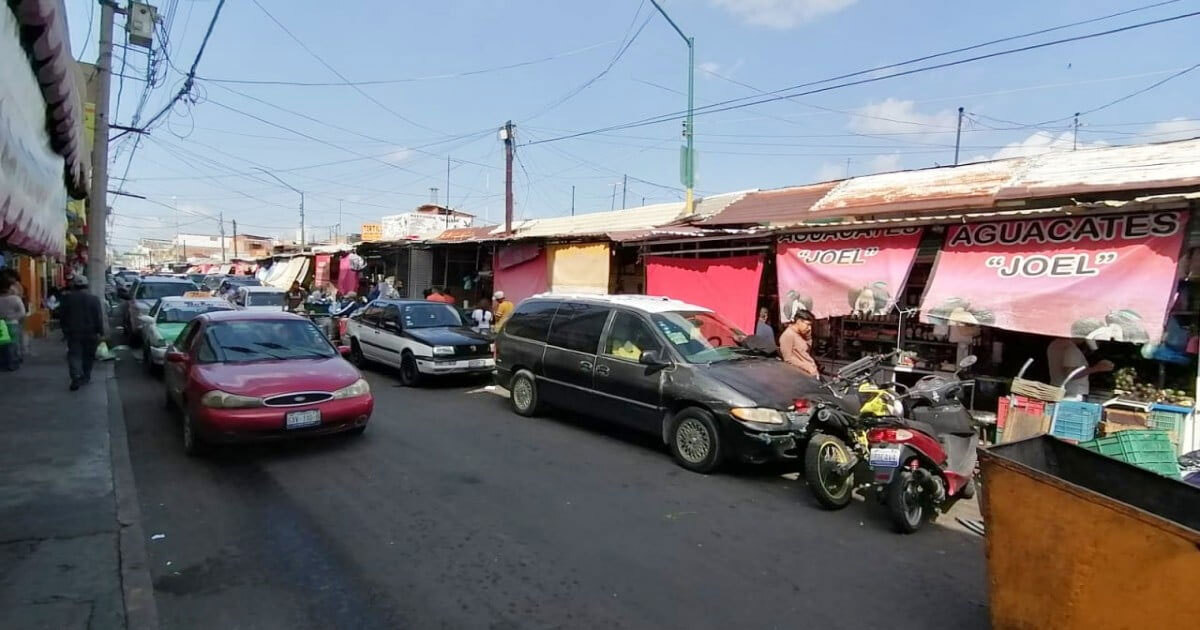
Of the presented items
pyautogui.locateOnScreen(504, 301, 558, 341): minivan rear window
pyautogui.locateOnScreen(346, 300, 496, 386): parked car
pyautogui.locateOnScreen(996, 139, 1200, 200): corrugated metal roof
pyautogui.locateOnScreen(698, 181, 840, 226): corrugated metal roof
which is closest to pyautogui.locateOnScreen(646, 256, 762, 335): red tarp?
pyautogui.locateOnScreen(698, 181, 840, 226): corrugated metal roof

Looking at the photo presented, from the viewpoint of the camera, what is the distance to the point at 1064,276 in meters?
6.91

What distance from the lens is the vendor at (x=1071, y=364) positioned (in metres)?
7.37

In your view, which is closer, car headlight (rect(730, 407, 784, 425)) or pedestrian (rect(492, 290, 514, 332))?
car headlight (rect(730, 407, 784, 425))

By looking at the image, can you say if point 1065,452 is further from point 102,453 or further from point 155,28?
point 155,28

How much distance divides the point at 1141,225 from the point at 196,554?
8.82m

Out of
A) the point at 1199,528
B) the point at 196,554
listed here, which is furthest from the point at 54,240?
the point at 1199,528

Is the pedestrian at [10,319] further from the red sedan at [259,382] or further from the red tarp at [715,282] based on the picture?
the red tarp at [715,282]

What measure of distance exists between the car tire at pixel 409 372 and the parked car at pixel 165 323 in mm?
3042

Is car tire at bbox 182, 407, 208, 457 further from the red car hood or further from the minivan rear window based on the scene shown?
the minivan rear window

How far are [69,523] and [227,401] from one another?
1761 millimetres

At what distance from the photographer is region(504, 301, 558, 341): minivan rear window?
910 centimetres

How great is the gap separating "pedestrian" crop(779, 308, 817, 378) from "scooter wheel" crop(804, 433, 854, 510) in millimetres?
2752

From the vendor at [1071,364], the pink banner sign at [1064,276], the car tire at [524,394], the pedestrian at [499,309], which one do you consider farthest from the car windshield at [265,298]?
the vendor at [1071,364]

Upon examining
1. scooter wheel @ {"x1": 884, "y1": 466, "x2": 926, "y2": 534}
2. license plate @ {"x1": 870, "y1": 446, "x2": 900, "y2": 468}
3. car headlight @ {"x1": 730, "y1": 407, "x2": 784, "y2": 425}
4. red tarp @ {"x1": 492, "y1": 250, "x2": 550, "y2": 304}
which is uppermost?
red tarp @ {"x1": 492, "y1": 250, "x2": 550, "y2": 304}
